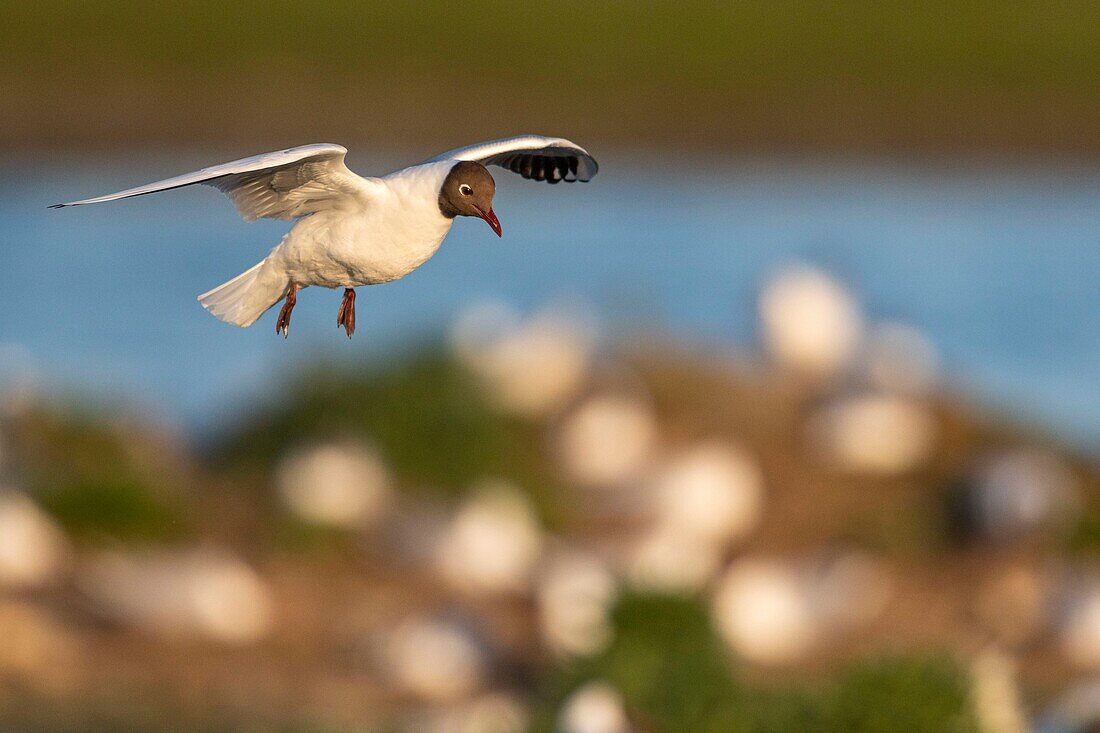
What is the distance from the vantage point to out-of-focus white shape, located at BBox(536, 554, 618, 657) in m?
7.25

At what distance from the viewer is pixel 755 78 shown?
2109 cm

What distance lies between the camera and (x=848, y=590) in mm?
9094

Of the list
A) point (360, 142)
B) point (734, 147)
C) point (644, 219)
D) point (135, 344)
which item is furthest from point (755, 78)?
point (135, 344)

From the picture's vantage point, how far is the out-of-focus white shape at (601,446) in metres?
9.77

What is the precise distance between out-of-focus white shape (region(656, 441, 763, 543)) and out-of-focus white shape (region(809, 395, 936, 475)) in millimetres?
661

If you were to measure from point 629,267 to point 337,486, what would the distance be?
24.5 ft

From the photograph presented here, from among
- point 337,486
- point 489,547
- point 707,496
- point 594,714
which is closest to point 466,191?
point 594,714

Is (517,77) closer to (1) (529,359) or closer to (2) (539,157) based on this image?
(1) (529,359)

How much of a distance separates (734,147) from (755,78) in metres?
1.07

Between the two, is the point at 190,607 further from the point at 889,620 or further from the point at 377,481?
the point at 889,620

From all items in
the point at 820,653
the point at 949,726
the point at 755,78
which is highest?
the point at 755,78

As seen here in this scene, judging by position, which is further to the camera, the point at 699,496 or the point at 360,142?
the point at 360,142


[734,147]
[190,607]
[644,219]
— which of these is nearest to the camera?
[190,607]

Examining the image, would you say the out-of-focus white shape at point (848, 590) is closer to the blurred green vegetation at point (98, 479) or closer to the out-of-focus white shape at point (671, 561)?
the out-of-focus white shape at point (671, 561)
